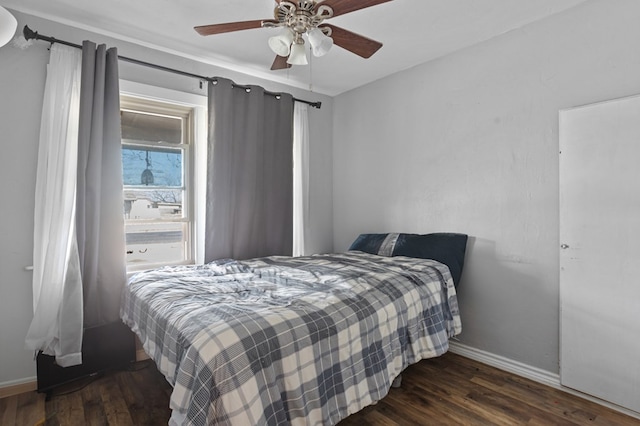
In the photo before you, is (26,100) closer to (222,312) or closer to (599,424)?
(222,312)

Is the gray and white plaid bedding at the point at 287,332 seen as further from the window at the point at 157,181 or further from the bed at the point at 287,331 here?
the window at the point at 157,181

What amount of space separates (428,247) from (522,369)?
3.53ft

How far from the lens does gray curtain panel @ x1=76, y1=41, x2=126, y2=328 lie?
90.3 inches

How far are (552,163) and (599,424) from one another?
1.57 metres

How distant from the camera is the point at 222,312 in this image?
145 centimetres

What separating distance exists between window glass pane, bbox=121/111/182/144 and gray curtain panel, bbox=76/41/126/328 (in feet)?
1.14

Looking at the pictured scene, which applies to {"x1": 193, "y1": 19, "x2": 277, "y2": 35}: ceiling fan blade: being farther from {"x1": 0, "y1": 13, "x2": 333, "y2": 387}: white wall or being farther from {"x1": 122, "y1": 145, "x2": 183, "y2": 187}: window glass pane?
{"x1": 122, "y1": 145, "x2": 183, "y2": 187}: window glass pane

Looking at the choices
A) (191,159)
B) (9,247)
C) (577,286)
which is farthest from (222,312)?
(577,286)

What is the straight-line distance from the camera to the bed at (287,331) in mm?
1206

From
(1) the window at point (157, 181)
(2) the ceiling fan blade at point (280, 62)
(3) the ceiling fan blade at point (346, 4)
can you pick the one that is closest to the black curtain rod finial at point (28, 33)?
(1) the window at point (157, 181)

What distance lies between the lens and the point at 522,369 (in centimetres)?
243

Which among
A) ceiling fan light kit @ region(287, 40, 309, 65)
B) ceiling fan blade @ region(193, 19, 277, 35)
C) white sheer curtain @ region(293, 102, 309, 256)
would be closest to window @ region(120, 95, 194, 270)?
white sheer curtain @ region(293, 102, 309, 256)

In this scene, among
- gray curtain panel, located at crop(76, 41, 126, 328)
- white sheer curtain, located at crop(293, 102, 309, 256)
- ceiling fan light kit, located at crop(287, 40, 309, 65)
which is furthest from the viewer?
white sheer curtain, located at crop(293, 102, 309, 256)

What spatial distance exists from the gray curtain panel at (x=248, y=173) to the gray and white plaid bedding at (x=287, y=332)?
1.83 feet
